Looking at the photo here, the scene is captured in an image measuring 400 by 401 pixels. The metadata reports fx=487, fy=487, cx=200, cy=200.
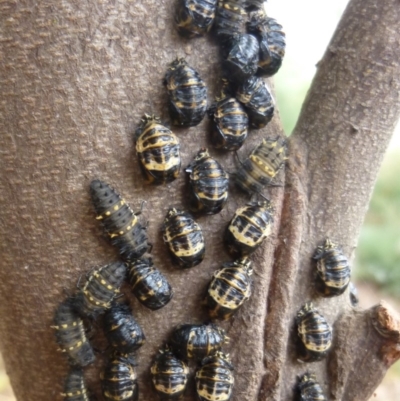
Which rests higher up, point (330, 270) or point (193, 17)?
point (193, 17)

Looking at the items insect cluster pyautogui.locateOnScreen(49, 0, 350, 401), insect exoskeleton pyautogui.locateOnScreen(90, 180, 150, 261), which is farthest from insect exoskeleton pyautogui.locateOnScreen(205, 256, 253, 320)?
insect exoskeleton pyautogui.locateOnScreen(90, 180, 150, 261)

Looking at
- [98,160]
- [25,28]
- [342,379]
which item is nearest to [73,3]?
[25,28]

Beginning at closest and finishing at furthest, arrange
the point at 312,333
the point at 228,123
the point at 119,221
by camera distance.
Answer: the point at 119,221 < the point at 228,123 < the point at 312,333

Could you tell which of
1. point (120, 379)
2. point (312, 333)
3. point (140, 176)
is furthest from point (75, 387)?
point (312, 333)

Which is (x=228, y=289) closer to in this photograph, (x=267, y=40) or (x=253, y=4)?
(x=267, y=40)

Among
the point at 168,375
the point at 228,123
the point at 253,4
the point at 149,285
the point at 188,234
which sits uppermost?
the point at 253,4

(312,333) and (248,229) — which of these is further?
(312,333)

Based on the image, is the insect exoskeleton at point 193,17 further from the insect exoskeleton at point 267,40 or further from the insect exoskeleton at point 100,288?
the insect exoskeleton at point 100,288
